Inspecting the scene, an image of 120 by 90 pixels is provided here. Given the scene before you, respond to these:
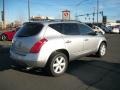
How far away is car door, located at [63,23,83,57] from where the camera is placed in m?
8.80

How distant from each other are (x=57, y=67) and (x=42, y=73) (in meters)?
0.65

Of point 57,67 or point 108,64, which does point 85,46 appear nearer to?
point 108,64

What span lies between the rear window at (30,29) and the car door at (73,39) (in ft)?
3.03

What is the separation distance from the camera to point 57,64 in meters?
8.31

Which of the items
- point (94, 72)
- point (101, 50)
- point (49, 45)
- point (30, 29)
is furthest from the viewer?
point (101, 50)

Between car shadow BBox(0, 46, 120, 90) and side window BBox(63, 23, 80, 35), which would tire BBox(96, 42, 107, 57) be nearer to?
car shadow BBox(0, 46, 120, 90)

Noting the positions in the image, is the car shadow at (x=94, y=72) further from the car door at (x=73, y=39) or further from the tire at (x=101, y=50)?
the tire at (x=101, y=50)

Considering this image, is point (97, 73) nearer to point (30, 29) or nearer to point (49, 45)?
point (49, 45)

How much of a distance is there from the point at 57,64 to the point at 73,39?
1.17 m

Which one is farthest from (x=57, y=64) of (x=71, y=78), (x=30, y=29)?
(x=30, y=29)

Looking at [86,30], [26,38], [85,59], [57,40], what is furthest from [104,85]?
[85,59]

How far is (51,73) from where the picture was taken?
8.16 m

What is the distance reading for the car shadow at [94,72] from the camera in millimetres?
7201

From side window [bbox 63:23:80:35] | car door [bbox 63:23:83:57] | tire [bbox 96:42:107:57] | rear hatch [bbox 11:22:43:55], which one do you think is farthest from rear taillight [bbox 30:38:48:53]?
tire [bbox 96:42:107:57]
